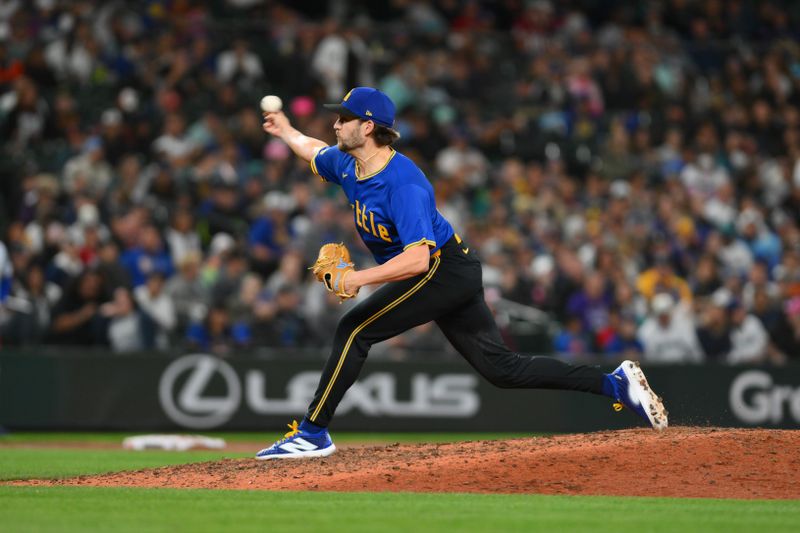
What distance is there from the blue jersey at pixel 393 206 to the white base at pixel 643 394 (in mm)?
1519

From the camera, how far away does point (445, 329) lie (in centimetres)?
837

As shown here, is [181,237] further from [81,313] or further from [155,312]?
[81,313]

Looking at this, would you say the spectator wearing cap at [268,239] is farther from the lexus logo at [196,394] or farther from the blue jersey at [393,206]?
the blue jersey at [393,206]

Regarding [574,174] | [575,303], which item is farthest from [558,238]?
[574,174]

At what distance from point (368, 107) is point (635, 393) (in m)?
2.57

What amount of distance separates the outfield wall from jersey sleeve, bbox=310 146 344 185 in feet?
21.3

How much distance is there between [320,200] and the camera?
16.8 metres

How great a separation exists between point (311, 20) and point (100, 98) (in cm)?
478

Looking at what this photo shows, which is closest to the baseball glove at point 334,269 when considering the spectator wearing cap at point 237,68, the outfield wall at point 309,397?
the outfield wall at point 309,397

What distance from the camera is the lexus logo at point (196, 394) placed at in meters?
14.6

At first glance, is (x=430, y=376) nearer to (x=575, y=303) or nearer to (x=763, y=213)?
(x=575, y=303)

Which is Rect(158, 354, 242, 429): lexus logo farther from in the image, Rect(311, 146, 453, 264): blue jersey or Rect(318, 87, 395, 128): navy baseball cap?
Rect(318, 87, 395, 128): navy baseball cap

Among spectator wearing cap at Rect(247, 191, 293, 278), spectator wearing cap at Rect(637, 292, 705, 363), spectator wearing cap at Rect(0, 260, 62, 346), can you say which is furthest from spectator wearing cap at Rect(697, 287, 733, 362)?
spectator wearing cap at Rect(0, 260, 62, 346)

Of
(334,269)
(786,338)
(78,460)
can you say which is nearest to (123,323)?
(78,460)
